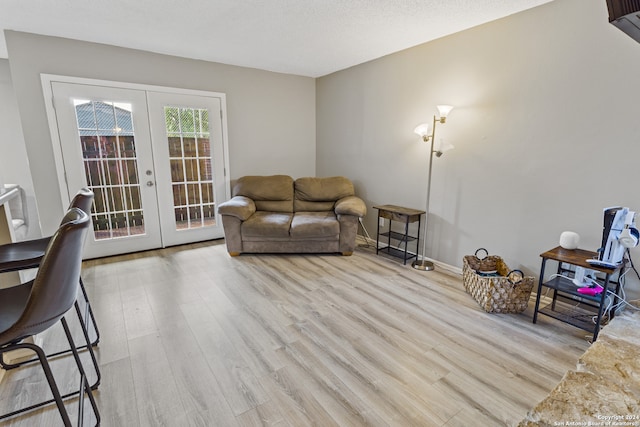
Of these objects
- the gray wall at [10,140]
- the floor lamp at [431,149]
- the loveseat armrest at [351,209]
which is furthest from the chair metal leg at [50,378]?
the gray wall at [10,140]

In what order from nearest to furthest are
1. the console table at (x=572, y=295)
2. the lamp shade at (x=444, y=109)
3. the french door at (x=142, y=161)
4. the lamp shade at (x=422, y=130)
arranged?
the console table at (x=572, y=295) → the lamp shade at (x=444, y=109) → the lamp shade at (x=422, y=130) → the french door at (x=142, y=161)

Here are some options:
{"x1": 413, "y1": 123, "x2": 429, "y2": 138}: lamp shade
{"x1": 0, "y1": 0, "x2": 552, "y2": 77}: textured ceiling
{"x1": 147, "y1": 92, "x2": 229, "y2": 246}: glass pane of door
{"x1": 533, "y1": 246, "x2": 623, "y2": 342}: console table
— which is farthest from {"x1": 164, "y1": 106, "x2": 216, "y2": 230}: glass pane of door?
{"x1": 533, "y1": 246, "x2": 623, "y2": 342}: console table

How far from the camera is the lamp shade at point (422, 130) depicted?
3387 millimetres

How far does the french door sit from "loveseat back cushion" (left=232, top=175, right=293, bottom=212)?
0.33m

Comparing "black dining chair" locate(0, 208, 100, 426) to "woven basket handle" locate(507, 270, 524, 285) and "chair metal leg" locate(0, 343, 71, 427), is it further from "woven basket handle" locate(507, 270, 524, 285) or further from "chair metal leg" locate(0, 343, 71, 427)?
"woven basket handle" locate(507, 270, 524, 285)

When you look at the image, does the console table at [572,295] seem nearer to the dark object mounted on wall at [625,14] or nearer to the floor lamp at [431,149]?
the floor lamp at [431,149]

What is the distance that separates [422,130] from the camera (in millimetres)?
3396

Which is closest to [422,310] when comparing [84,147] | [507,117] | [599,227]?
[599,227]

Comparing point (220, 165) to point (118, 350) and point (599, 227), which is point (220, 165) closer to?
point (118, 350)

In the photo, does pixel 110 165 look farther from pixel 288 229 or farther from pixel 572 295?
pixel 572 295

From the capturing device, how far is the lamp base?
348cm

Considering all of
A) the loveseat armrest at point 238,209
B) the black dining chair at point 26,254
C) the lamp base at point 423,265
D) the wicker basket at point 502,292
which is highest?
the black dining chair at point 26,254

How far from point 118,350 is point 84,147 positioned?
102 inches

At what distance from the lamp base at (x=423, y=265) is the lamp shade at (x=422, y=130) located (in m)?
1.44
